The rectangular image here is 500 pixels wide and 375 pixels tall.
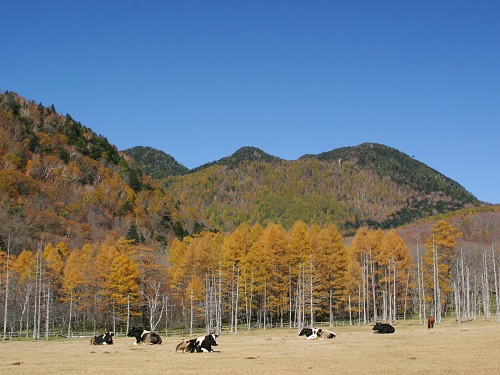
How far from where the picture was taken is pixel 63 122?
181500mm

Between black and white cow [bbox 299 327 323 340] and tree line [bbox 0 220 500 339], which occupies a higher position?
tree line [bbox 0 220 500 339]

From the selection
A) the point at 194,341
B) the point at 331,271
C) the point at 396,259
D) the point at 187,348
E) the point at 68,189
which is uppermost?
the point at 68,189

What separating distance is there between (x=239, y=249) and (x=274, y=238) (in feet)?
15.7

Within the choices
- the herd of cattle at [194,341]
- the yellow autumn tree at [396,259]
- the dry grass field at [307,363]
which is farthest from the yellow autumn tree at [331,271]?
the dry grass field at [307,363]

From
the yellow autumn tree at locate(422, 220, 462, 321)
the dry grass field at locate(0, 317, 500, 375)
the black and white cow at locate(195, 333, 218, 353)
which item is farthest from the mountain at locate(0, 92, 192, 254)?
the dry grass field at locate(0, 317, 500, 375)

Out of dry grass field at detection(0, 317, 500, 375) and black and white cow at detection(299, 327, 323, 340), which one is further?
black and white cow at detection(299, 327, 323, 340)

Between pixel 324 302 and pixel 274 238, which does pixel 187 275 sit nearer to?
pixel 274 238

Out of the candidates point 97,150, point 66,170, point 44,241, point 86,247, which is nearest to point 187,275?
point 86,247

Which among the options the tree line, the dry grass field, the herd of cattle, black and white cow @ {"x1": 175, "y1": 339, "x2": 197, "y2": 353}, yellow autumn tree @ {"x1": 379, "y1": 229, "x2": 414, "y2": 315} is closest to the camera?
the dry grass field

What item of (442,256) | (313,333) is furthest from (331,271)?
(313,333)

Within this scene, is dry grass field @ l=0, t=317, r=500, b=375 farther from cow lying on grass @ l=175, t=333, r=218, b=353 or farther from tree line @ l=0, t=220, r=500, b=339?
tree line @ l=0, t=220, r=500, b=339

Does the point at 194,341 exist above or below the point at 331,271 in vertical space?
below

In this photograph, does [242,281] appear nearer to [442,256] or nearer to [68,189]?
[442,256]

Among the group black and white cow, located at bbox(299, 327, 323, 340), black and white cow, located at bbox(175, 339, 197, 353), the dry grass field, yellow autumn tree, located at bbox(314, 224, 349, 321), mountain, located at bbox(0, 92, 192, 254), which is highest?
mountain, located at bbox(0, 92, 192, 254)
